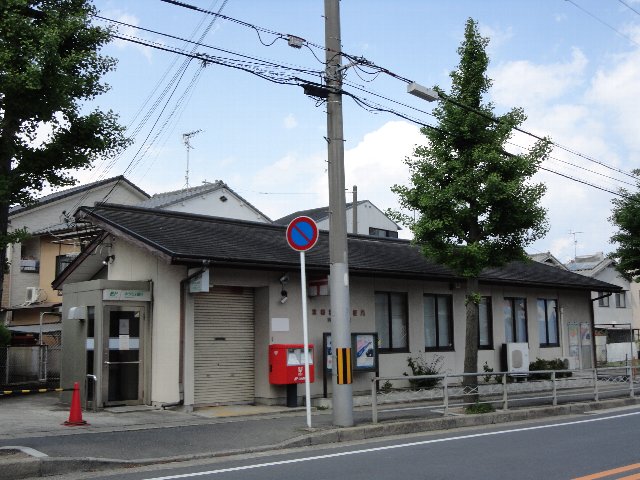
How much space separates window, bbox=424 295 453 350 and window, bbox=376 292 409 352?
0.92 metres

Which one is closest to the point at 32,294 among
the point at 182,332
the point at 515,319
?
the point at 182,332

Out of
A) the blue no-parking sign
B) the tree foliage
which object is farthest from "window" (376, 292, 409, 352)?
the blue no-parking sign

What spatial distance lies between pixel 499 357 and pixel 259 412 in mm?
10127

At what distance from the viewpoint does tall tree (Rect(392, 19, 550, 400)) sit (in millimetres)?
15898

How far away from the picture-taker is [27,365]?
2108 cm

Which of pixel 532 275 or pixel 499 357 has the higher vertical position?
pixel 532 275

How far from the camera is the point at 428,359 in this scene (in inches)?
784

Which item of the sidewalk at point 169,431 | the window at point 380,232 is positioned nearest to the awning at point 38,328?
the sidewalk at point 169,431

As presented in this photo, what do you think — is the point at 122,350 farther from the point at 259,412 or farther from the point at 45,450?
the point at 45,450

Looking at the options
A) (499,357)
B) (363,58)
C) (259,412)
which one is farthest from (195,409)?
(499,357)

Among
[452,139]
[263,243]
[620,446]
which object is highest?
[452,139]

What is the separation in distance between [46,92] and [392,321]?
11656 mm

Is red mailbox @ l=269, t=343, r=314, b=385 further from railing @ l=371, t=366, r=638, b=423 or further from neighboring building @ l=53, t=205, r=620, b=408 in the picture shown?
railing @ l=371, t=366, r=638, b=423

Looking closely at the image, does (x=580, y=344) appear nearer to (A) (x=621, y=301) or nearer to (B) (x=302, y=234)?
(B) (x=302, y=234)
